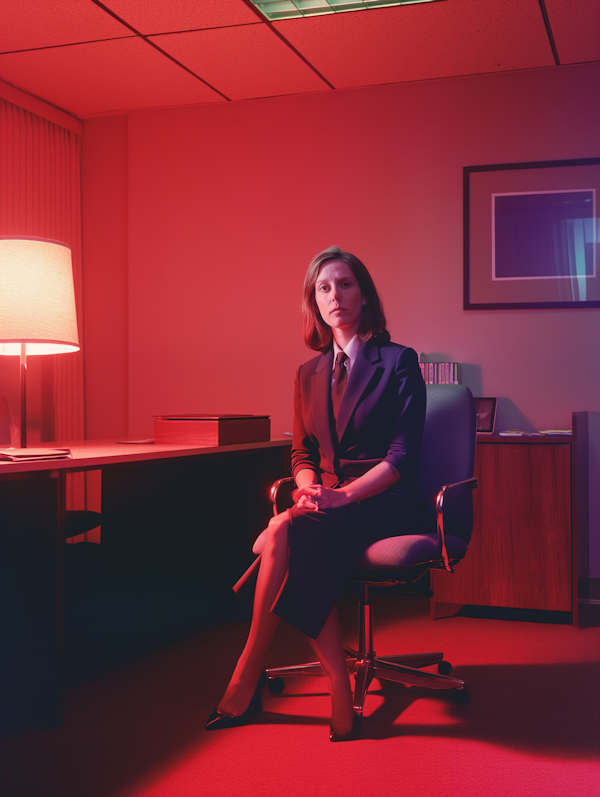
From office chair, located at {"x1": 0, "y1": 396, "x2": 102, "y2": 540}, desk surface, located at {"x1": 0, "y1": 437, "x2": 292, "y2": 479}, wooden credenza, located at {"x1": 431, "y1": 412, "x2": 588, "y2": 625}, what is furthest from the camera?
wooden credenza, located at {"x1": 431, "y1": 412, "x2": 588, "y2": 625}

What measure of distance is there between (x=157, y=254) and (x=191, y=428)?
199 cm

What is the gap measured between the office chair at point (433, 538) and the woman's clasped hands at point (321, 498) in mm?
155

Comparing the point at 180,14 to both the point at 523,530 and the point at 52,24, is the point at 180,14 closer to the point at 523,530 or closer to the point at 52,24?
the point at 52,24

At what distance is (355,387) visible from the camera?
7.30ft

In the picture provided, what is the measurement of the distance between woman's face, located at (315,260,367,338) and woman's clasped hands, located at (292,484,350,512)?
54 cm

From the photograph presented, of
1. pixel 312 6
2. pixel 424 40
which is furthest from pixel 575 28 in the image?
pixel 312 6

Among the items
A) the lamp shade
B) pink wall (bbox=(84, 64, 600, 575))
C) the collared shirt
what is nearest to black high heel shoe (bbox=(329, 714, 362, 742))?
the collared shirt

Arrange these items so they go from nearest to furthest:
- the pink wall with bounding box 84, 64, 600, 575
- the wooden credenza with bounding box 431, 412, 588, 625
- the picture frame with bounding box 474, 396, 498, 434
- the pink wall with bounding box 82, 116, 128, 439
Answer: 1. the wooden credenza with bounding box 431, 412, 588, 625
2. the picture frame with bounding box 474, 396, 498, 434
3. the pink wall with bounding box 84, 64, 600, 575
4. the pink wall with bounding box 82, 116, 128, 439

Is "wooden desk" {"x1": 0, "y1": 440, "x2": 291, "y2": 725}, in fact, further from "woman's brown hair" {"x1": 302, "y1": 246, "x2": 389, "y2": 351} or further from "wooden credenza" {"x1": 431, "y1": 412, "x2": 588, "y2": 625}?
"wooden credenza" {"x1": 431, "y1": 412, "x2": 588, "y2": 625}

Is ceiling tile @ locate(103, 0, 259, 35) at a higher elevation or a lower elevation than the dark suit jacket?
higher

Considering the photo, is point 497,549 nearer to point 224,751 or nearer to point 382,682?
point 382,682

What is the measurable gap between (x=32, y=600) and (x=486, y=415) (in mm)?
2332

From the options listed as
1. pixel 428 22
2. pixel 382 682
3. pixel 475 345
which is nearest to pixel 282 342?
pixel 475 345

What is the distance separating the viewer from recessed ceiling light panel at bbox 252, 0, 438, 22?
310 centimetres
